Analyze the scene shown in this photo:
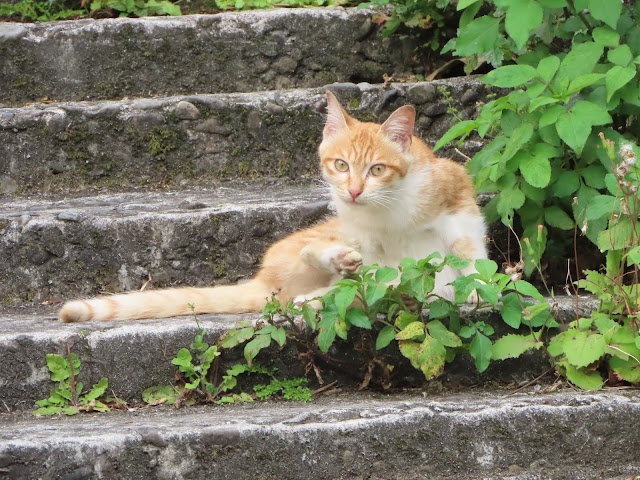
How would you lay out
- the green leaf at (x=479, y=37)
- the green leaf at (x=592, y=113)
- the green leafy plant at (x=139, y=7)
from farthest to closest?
the green leafy plant at (x=139, y=7)
the green leaf at (x=479, y=37)
the green leaf at (x=592, y=113)

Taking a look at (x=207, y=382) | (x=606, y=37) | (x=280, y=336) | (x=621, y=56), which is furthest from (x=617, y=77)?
(x=207, y=382)

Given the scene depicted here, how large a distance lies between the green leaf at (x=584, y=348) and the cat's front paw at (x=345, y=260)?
823 mm

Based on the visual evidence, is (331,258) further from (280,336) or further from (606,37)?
(606,37)

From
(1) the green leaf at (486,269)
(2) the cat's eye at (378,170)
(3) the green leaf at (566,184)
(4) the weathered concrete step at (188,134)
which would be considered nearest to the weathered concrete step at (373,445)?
(1) the green leaf at (486,269)

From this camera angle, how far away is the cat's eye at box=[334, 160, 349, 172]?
3359 mm

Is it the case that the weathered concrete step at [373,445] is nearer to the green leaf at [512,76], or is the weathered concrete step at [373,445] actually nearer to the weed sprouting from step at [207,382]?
the weed sprouting from step at [207,382]

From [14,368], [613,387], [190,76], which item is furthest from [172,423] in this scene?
[190,76]

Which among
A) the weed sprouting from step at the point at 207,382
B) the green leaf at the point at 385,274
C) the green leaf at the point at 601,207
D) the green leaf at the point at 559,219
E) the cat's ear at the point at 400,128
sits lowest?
the weed sprouting from step at the point at 207,382

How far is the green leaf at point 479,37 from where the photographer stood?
10.8 feet

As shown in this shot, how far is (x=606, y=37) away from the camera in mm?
3139

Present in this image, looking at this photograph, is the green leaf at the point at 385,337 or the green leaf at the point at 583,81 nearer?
the green leaf at the point at 385,337

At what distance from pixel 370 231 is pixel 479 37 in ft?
3.12

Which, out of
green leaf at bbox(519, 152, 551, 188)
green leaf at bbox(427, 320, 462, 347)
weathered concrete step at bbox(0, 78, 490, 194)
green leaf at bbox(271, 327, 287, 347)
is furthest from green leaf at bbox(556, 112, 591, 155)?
green leaf at bbox(271, 327, 287, 347)

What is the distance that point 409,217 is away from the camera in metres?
3.26
